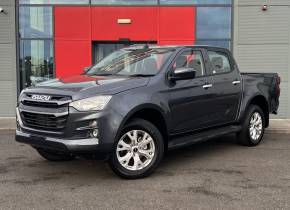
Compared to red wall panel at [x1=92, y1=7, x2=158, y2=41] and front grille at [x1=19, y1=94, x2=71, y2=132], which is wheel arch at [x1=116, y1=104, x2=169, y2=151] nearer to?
front grille at [x1=19, y1=94, x2=71, y2=132]

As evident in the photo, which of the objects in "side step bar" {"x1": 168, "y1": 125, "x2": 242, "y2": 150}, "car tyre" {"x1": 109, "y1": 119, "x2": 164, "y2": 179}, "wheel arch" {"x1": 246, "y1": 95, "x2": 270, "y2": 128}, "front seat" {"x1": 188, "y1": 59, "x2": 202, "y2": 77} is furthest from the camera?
"wheel arch" {"x1": 246, "y1": 95, "x2": 270, "y2": 128}

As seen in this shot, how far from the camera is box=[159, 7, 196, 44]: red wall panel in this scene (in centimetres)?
1253

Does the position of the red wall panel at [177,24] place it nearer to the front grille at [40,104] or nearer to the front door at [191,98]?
the front door at [191,98]

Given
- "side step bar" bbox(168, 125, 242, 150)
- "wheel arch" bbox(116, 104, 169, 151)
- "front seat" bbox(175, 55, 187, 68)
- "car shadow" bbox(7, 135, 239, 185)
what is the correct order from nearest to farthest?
"wheel arch" bbox(116, 104, 169, 151), "car shadow" bbox(7, 135, 239, 185), "side step bar" bbox(168, 125, 242, 150), "front seat" bbox(175, 55, 187, 68)

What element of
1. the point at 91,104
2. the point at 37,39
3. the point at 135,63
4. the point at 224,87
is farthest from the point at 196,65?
the point at 37,39

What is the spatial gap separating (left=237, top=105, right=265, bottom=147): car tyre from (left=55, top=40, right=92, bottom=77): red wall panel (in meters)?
6.18

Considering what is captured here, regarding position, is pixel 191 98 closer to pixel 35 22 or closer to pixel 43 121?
pixel 43 121

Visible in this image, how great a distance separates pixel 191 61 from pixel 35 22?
24.5 feet

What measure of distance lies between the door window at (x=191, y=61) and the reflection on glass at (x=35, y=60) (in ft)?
22.8

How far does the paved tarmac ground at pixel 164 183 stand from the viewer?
15.3ft

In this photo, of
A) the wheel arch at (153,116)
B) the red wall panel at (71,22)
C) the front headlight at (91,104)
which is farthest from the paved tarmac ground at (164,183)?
the red wall panel at (71,22)

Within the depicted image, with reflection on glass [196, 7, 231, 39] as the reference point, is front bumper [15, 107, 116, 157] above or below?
below

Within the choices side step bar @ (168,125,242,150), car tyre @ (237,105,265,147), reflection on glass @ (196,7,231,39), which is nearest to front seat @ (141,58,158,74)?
side step bar @ (168,125,242,150)

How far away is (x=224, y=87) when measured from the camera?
704cm
